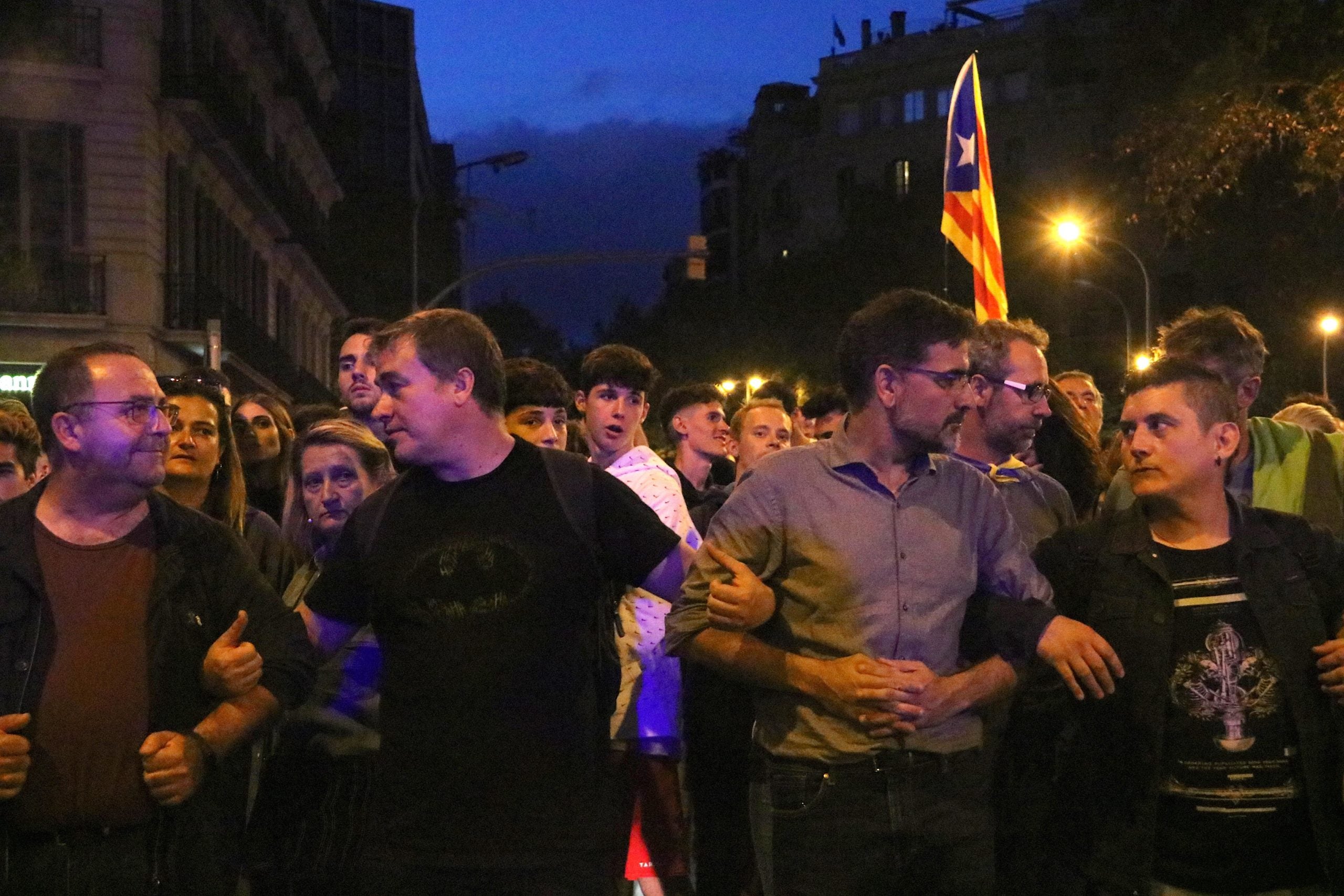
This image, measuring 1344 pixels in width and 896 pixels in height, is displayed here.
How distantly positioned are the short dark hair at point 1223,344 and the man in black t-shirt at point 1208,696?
106 cm

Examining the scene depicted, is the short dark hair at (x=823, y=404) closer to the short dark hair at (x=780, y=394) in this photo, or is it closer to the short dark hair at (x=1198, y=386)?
the short dark hair at (x=780, y=394)

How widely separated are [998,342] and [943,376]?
1.75 metres

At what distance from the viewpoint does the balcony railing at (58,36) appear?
24.1m

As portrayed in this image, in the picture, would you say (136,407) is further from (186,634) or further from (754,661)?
(754,661)

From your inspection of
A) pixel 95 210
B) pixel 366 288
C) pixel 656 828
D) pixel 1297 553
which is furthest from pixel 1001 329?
pixel 366 288

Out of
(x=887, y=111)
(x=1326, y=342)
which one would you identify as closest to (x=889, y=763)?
(x=1326, y=342)

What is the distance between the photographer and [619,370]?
272 inches

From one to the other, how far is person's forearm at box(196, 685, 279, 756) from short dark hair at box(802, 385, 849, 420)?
20.9ft

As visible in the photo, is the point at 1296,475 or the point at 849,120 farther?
the point at 849,120

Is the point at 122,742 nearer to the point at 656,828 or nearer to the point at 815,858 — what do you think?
the point at 815,858

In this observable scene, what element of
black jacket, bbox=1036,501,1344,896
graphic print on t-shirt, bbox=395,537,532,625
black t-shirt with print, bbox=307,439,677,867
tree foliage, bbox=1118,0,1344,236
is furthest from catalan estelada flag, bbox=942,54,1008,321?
tree foliage, bbox=1118,0,1344,236

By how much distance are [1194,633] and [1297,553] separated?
361 millimetres

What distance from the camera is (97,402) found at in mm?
4090

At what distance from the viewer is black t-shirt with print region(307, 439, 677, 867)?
154 inches
